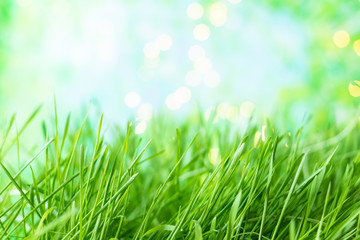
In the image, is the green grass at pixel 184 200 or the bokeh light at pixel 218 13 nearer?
the green grass at pixel 184 200

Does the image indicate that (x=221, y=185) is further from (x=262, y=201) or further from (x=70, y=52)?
(x=70, y=52)

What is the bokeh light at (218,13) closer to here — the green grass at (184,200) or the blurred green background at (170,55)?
the blurred green background at (170,55)

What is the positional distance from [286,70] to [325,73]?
0.35ft

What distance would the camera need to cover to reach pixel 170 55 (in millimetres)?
1271

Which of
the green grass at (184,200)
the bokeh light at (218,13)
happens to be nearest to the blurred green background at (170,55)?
the bokeh light at (218,13)

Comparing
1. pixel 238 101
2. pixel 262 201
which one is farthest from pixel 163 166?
pixel 238 101

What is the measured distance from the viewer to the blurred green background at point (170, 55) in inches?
47.2

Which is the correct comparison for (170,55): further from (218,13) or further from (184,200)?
(184,200)

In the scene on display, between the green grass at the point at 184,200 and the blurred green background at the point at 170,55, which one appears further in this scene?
the blurred green background at the point at 170,55

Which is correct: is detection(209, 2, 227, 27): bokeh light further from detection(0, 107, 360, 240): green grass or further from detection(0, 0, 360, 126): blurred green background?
detection(0, 107, 360, 240): green grass

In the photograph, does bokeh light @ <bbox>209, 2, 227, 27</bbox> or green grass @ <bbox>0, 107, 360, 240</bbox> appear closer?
green grass @ <bbox>0, 107, 360, 240</bbox>

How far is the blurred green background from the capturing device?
120 centimetres

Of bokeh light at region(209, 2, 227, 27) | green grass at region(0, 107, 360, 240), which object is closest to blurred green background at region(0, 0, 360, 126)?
bokeh light at region(209, 2, 227, 27)

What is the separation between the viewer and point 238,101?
4.05 ft
